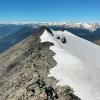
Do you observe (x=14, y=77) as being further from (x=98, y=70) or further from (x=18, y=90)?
(x=98, y=70)

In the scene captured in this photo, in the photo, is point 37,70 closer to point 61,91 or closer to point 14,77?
point 14,77

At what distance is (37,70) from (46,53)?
1011cm

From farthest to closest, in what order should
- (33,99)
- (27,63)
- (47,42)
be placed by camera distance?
(47,42)
(27,63)
(33,99)

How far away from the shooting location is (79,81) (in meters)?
45.4

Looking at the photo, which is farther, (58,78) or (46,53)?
(46,53)

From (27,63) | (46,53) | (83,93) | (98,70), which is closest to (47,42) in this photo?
(46,53)

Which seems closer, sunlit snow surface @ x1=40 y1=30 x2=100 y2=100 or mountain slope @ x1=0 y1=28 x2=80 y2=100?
mountain slope @ x1=0 y1=28 x2=80 y2=100

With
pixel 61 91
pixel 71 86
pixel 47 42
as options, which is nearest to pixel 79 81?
pixel 71 86

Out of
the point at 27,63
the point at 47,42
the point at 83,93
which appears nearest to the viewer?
the point at 83,93

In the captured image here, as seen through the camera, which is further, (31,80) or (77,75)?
(77,75)

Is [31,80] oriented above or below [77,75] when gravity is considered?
above

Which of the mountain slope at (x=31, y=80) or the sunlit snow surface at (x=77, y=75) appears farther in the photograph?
the sunlit snow surface at (x=77, y=75)

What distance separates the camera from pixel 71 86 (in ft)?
140

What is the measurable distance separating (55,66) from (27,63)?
682 centimetres
